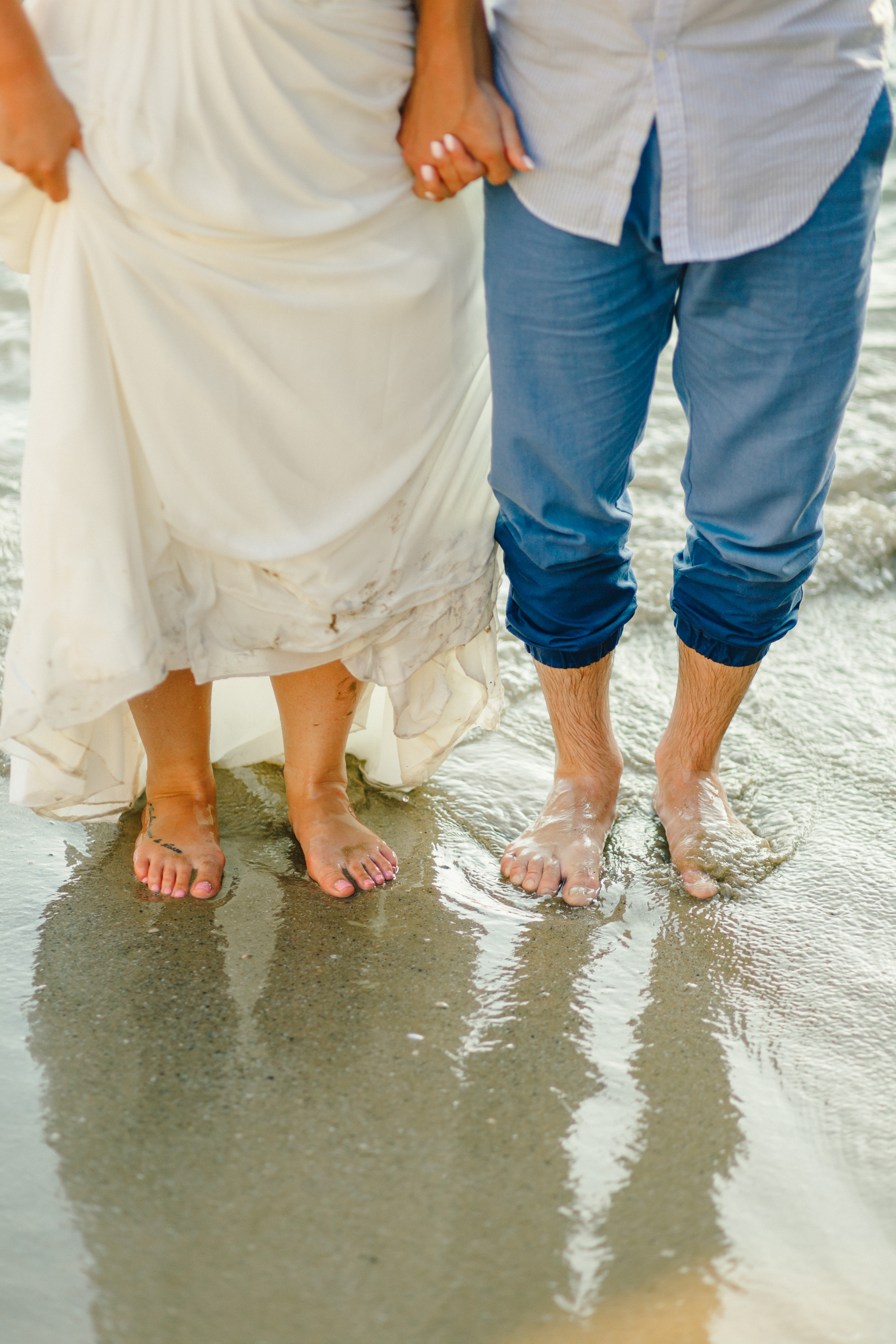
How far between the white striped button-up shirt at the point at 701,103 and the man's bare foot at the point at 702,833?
100cm

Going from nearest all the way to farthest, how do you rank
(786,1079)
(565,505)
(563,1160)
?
(563,1160) → (786,1079) → (565,505)

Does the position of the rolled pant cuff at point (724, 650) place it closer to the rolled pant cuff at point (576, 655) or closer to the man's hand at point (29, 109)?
the rolled pant cuff at point (576, 655)

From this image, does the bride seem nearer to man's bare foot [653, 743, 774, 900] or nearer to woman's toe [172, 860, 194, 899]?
woman's toe [172, 860, 194, 899]

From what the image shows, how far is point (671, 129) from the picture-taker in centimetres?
159

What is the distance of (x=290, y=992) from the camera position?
5.81ft

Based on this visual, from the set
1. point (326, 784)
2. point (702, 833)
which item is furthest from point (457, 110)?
point (702, 833)

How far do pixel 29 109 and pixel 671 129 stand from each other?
2.86ft

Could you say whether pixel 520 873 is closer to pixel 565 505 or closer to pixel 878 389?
pixel 565 505

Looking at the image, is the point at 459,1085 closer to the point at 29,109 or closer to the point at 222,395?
the point at 222,395

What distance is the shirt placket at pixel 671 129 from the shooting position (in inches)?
60.5

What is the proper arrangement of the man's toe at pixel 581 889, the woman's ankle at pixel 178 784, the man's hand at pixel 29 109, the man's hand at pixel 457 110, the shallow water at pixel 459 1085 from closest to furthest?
1. the shallow water at pixel 459 1085
2. the man's hand at pixel 29 109
3. the man's hand at pixel 457 110
4. the man's toe at pixel 581 889
5. the woman's ankle at pixel 178 784

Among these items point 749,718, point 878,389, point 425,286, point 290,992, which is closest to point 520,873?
→ point 290,992

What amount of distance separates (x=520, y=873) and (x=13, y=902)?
879mm

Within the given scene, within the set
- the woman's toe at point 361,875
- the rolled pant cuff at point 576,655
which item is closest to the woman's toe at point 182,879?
the woman's toe at point 361,875
